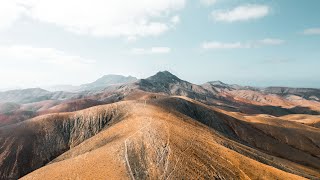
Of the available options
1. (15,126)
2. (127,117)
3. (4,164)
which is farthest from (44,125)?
(127,117)

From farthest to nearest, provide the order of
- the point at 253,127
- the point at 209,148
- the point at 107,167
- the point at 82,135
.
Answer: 1. the point at 253,127
2. the point at 82,135
3. the point at 209,148
4. the point at 107,167

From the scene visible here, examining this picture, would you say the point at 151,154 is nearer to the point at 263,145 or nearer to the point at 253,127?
the point at 263,145

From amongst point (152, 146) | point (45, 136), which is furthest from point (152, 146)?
point (45, 136)

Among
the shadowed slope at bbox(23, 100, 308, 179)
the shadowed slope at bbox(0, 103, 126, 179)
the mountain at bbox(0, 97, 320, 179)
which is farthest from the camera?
the shadowed slope at bbox(0, 103, 126, 179)

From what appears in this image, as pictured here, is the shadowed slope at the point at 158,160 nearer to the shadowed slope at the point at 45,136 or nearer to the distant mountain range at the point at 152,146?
the distant mountain range at the point at 152,146

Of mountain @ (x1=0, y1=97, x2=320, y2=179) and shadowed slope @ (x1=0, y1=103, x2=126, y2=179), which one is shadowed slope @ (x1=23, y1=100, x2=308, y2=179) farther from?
shadowed slope @ (x1=0, y1=103, x2=126, y2=179)

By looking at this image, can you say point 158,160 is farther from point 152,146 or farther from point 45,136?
point 45,136

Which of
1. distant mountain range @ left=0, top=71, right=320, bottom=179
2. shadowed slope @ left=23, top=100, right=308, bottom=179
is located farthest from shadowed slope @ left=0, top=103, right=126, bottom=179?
shadowed slope @ left=23, top=100, right=308, bottom=179

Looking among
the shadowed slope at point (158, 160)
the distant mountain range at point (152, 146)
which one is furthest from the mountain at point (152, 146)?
the distant mountain range at point (152, 146)
